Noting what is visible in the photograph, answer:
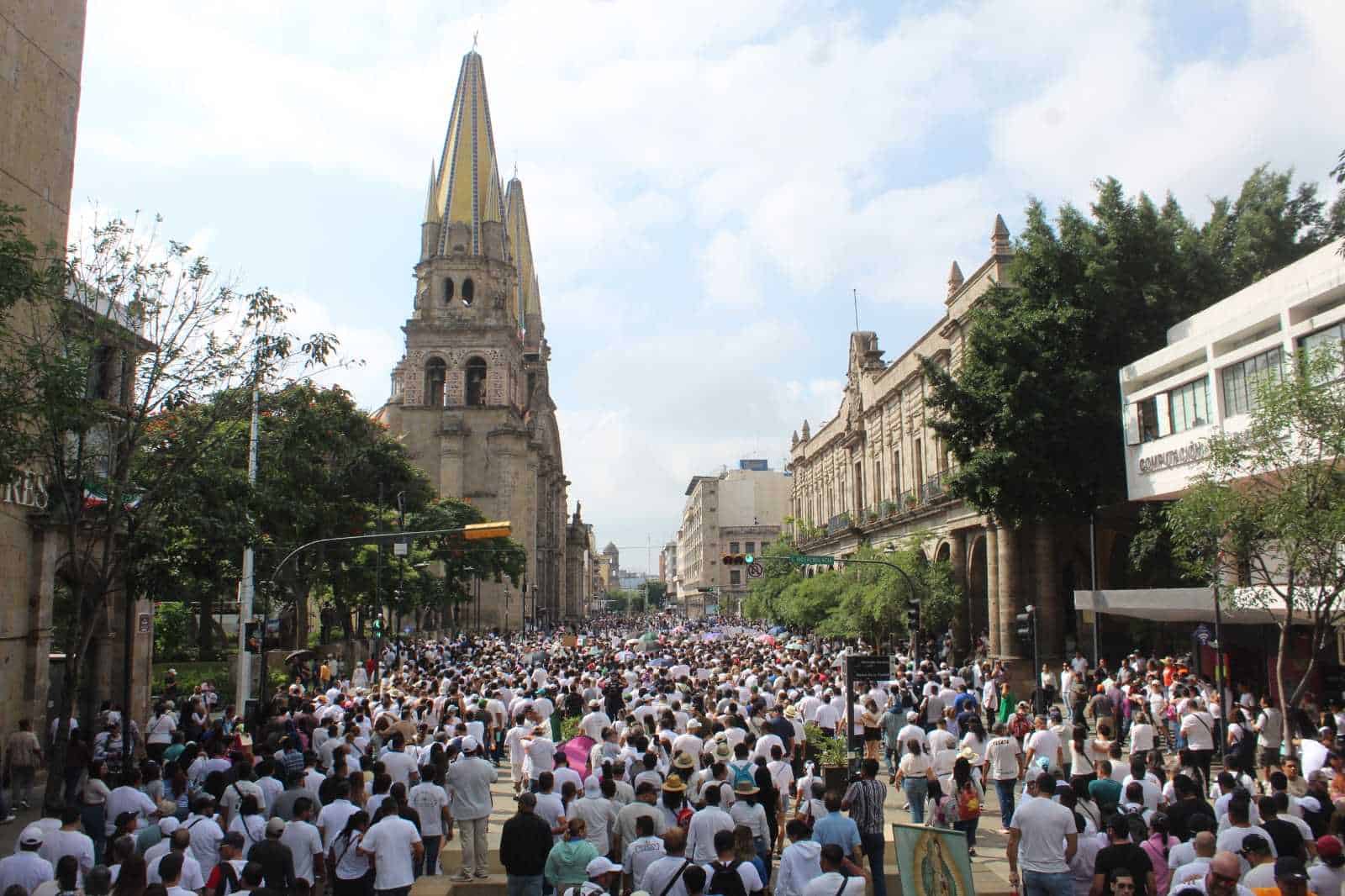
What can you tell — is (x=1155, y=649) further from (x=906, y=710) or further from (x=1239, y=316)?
(x=906, y=710)

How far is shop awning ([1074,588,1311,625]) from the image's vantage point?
1883cm

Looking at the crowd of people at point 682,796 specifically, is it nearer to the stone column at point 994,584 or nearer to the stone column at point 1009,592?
the stone column at point 1009,592

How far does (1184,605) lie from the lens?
71.4 ft

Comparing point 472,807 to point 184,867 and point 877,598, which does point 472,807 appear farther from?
point 877,598

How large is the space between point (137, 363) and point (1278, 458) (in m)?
16.7

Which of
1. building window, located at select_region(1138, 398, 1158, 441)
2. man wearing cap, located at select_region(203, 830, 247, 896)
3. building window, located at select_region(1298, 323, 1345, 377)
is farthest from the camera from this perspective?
building window, located at select_region(1138, 398, 1158, 441)

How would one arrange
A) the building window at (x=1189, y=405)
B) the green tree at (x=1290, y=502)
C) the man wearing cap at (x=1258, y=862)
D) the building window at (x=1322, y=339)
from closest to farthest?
1. the man wearing cap at (x=1258, y=862)
2. the green tree at (x=1290, y=502)
3. the building window at (x=1322, y=339)
4. the building window at (x=1189, y=405)

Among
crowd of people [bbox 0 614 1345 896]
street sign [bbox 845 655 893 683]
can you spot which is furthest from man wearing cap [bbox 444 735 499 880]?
street sign [bbox 845 655 893 683]

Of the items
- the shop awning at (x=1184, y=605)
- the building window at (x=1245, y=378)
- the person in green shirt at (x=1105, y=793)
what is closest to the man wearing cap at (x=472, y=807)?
the person in green shirt at (x=1105, y=793)

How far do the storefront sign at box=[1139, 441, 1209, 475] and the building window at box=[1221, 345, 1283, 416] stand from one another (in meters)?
1.01

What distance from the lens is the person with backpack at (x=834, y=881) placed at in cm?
717

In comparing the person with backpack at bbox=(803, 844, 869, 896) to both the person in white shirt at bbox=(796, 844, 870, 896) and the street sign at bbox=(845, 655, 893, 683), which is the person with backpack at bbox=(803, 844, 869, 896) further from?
the street sign at bbox=(845, 655, 893, 683)

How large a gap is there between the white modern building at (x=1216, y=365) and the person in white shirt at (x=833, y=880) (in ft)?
46.7

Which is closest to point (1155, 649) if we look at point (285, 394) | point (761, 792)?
point (761, 792)
